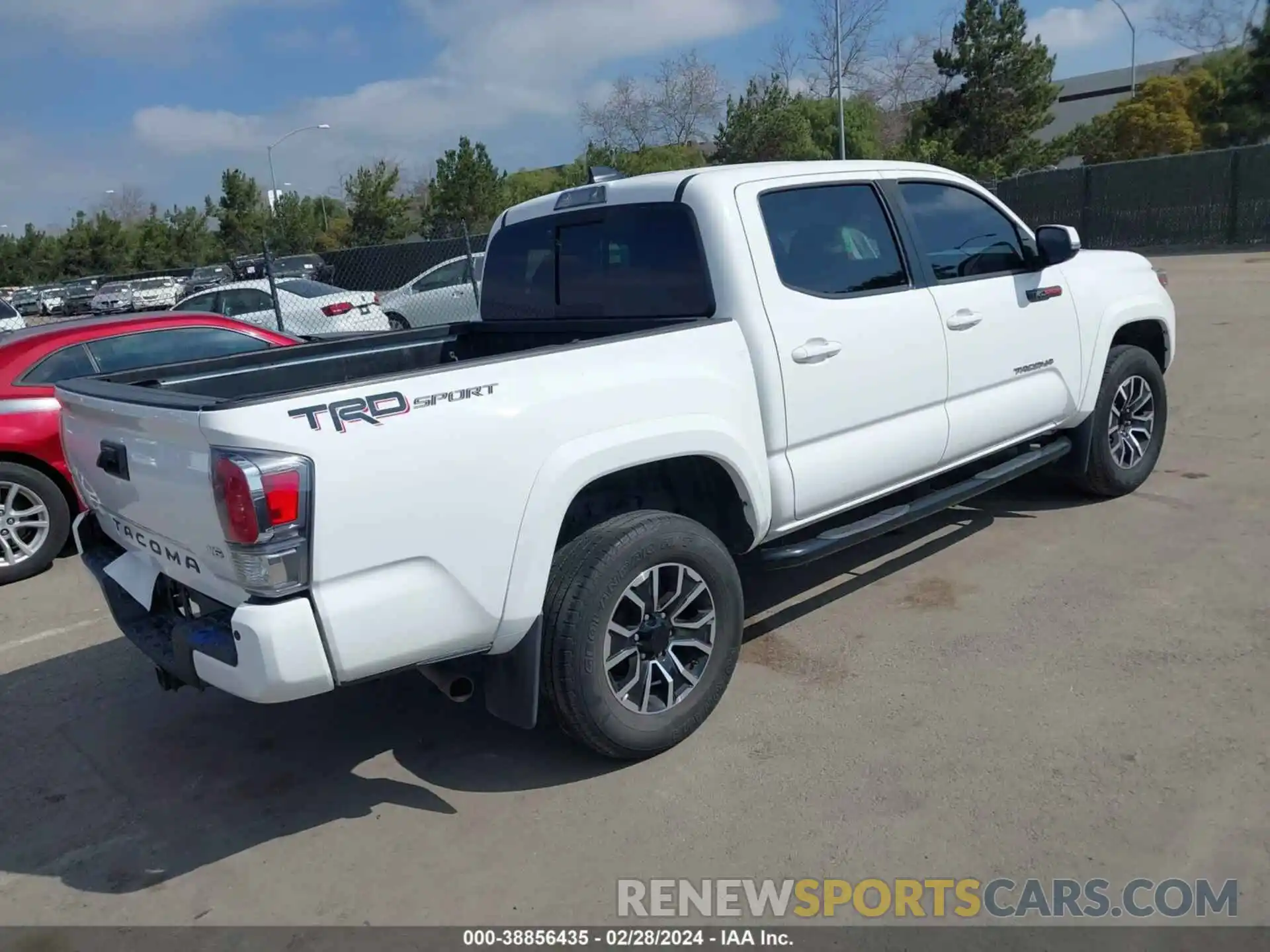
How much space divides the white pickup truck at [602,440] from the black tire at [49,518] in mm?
2935

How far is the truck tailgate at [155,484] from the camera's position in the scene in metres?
2.93

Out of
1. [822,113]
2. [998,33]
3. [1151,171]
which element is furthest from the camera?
[822,113]

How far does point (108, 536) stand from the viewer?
397 cm

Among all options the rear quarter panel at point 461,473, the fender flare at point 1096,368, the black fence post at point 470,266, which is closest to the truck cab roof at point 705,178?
the rear quarter panel at point 461,473

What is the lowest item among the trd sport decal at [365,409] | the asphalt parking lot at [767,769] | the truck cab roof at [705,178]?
the asphalt parking lot at [767,769]

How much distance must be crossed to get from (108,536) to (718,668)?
2.35 m

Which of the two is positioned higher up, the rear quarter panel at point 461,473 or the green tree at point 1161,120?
the green tree at point 1161,120

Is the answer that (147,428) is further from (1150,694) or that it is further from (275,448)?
(1150,694)

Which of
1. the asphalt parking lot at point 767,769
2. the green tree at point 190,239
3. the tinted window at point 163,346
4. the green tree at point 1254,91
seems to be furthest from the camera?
the green tree at point 190,239

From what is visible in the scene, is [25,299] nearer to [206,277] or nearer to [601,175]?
[206,277]

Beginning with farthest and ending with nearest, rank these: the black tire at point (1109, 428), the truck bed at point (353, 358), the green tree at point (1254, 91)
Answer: the green tree at point (1254, 91) < the black tire at point (1109, 428) < the truck bed at point (353, 358)

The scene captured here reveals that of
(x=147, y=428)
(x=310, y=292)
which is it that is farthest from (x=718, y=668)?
(x=310, y=292)

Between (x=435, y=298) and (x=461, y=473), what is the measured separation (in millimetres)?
15705

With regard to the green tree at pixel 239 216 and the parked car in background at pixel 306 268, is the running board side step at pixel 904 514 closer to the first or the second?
the parked car in background at pixel 306 268
